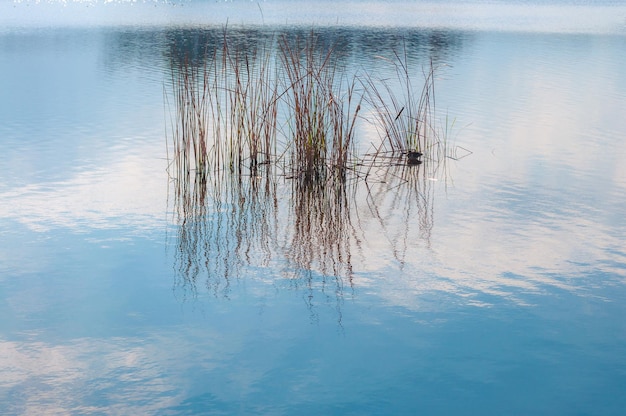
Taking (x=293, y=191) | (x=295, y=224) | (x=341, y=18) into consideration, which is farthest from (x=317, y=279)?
(x=341, y=18)

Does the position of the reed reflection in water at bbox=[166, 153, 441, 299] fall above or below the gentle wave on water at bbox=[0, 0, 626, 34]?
below

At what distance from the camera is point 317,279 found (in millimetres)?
3604

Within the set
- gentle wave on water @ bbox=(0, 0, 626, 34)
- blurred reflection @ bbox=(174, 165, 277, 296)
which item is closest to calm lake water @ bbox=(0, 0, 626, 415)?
blurred reflection @ bbox=(174, 165, 277, 296)

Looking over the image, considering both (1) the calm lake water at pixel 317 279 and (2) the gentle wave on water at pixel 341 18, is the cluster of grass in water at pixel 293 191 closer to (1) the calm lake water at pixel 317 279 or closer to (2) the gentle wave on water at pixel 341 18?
(1) the calm lake water at pixel 317 279

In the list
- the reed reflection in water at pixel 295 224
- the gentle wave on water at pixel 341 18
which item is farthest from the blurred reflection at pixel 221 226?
the gentle wave on water at pixel 341 18

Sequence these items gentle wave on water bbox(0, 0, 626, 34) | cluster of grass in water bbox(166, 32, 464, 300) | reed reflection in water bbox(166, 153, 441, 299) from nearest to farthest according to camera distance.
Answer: reed reflection in water bbox(166, 153, 441, 299) → cluster of grass in water bbox(166, 32, 464, 300) → gentle wave on water bbox(0, 0, 626, 34)

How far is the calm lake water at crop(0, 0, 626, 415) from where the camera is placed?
8.75ft

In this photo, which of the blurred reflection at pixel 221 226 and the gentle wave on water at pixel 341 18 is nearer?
the blurred reflection at pixel 221 226

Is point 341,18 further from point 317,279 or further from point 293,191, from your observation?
point 317,279

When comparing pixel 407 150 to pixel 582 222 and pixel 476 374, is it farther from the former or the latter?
pixel 476 374

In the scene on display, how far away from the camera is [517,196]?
195 inches

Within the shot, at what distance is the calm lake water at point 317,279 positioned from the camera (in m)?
2.67

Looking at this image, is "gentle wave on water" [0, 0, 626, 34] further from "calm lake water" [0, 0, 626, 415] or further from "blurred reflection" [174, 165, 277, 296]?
"blurred reflection" [174, 165, 277, 296]

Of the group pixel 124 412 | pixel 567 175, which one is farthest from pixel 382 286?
pixel 567 175
